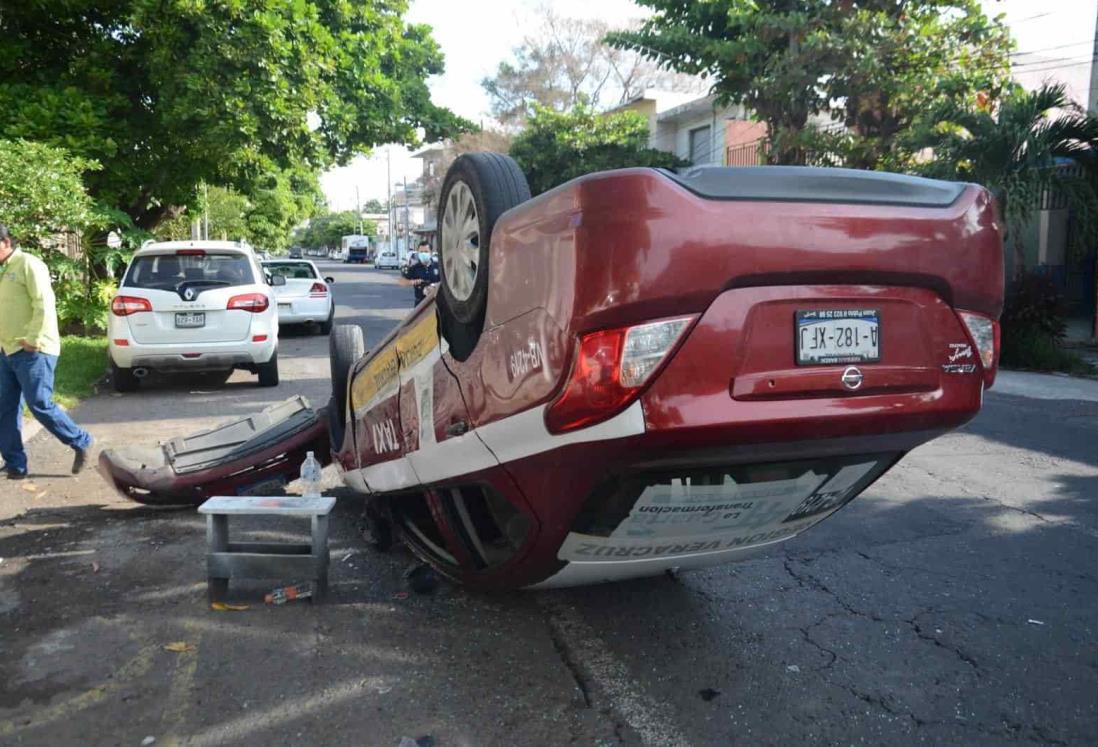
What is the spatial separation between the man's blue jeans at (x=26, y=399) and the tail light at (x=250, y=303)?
12.7 ft

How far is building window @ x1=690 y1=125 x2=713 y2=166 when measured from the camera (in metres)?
29.9

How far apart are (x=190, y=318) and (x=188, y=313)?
6 cm

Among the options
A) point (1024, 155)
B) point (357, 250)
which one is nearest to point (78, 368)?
point (1024, 155)

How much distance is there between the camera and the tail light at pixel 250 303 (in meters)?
10.2

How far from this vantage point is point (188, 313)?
9984 millimetres

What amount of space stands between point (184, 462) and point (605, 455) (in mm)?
3765

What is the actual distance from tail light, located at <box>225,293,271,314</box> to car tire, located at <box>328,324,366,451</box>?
16.1 feet

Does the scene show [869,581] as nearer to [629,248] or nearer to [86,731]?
[629,248]

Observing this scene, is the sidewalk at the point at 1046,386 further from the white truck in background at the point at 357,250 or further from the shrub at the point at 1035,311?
the white truck in background at the point at 357,250

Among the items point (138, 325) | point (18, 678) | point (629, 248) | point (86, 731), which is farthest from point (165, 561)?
point (138, 325)

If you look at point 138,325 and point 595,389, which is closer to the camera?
point 595,389

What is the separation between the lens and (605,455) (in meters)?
2.67

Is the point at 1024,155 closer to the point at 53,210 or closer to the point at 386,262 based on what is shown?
the point at 53,210

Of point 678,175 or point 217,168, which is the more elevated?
point 217,168
